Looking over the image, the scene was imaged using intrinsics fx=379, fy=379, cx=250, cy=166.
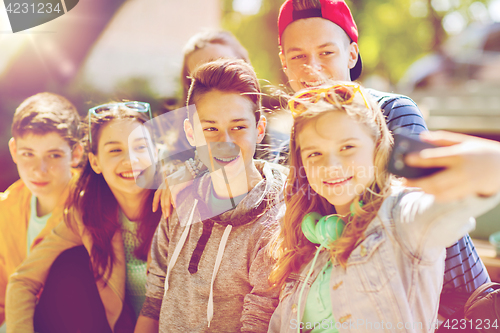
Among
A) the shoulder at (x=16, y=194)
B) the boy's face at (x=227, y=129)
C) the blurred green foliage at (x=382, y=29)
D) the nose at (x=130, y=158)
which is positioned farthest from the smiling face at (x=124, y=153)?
the blurred green foliage at (x=382, y=29)

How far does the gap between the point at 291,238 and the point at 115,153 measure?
0.93 metres

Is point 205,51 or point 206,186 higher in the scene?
point 205,51

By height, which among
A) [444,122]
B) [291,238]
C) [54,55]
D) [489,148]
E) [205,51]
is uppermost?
[54,55]

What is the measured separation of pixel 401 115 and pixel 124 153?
1187mm

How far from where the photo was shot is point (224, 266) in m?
1.42

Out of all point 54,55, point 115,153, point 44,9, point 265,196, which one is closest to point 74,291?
point 115,153

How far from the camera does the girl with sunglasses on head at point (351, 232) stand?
3.30 ft

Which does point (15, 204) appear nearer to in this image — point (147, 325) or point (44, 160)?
point (44, 160)

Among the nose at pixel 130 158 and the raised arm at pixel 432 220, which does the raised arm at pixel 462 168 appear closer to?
the raised arm at pixel 432 220

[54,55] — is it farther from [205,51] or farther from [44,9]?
[205,51]

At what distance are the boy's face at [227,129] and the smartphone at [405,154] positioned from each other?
616 mm

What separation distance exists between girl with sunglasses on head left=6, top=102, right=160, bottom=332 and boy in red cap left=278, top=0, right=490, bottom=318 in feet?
2.54

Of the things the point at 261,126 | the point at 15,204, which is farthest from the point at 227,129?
the point at 15,204

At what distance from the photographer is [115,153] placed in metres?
1.73
